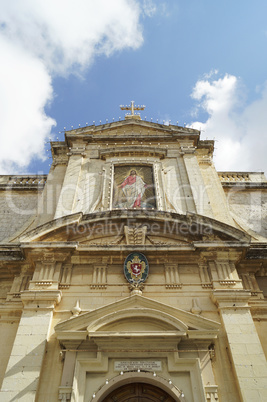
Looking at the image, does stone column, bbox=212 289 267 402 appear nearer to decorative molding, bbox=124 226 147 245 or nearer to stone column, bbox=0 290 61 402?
decorative molding, bbox=124 226 147 245

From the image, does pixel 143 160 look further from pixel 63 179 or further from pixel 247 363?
pixel 247 363

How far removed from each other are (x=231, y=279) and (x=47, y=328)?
4.80 m

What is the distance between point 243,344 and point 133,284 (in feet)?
9.72

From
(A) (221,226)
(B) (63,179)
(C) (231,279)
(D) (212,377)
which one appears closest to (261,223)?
(A) (221,226)

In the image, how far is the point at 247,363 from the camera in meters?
7.27

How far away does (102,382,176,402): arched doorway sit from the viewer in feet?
23.9

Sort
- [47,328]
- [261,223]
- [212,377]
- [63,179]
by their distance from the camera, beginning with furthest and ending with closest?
[63,179], [261,223], [47,328], [212,377]

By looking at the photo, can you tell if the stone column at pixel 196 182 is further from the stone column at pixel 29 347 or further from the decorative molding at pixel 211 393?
the stone column at pixel 29 347

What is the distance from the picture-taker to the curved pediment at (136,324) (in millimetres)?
7602

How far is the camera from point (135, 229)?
32.3ft

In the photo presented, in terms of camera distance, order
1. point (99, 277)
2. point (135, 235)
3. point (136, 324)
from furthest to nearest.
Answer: point (135, 235) < point (99, 277) < point (136, 324)

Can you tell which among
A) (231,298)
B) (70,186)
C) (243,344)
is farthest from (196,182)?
(243,344)

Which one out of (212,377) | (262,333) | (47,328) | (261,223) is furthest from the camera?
(261,223)

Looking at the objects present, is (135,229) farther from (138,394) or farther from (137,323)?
(138,394)
